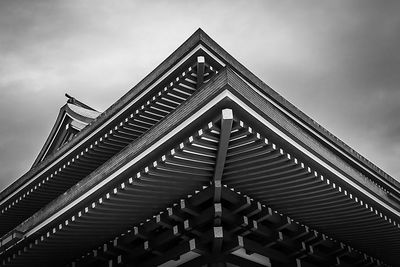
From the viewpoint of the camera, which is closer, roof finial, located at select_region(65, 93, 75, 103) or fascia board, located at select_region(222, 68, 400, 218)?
fascia board, located at select_region(222, 68, 400, 218)

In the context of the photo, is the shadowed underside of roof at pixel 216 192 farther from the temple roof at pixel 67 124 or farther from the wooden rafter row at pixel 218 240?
the temple roof at pixel 67 124

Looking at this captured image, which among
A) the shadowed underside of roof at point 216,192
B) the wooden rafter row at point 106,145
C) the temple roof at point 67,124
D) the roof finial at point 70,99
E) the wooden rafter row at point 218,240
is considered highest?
the roof finial at point 70,99

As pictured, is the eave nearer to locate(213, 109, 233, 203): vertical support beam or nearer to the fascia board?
the fascia board

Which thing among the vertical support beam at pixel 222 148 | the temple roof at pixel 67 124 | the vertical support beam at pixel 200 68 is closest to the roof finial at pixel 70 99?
the temple roof at pixel 67 124

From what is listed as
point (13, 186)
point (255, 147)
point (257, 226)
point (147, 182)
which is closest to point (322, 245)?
point (257, 226)

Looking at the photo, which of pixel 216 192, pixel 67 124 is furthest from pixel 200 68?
pixel 67 124

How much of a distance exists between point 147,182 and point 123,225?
1.34 metres

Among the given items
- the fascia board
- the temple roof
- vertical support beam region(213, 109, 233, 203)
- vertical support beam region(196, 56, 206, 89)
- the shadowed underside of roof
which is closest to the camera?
vertical support beam region(213, 109, 233, 203)

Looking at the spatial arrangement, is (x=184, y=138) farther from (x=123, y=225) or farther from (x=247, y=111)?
(x=123, y=225)

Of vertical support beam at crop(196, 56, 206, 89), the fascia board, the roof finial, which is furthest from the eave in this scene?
the roof finial

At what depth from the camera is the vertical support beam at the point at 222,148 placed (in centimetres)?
536

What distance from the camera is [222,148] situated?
5738 mm

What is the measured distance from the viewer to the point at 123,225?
→ 723 cm

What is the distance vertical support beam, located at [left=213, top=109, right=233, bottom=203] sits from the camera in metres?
5.36
